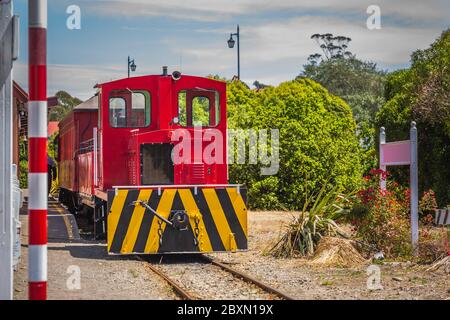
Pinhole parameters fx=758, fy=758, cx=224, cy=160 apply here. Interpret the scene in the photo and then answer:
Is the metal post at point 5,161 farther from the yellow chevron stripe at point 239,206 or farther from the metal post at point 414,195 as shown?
the metal post at point 414,195

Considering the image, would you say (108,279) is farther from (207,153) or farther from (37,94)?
(37,94)

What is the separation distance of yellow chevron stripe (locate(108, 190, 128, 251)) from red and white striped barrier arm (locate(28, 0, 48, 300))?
5.72 metres

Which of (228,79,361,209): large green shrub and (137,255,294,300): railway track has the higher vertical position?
(228,79,361,209): large green shrub

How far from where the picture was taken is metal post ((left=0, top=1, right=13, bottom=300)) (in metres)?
7.54

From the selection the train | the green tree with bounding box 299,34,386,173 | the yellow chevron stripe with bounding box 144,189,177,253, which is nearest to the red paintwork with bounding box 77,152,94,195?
the train

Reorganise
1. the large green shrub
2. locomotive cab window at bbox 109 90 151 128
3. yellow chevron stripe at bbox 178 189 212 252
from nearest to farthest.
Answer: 1. yellow chevron stripe at bbox 178 189 212 252
2. locomotive cab window at bbox 109 90 151 128
3. the large green shrub

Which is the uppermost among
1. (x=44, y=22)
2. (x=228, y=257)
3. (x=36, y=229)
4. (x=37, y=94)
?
(x=44, y=22)

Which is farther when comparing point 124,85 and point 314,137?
point 314,137

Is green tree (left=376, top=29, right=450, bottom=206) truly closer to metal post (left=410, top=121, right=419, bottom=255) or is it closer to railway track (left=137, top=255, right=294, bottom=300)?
metal post (left=410, top=121, right=419, bottom=255)

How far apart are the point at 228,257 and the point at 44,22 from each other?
767 cm

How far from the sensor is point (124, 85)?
13.4m
